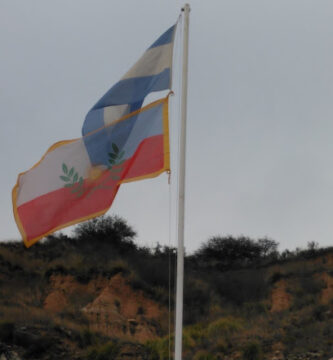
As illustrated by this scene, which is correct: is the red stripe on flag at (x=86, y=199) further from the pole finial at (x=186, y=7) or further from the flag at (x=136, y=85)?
the pole finial at (x=186, y=7)

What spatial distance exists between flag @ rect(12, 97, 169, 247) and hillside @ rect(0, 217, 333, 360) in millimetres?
11785

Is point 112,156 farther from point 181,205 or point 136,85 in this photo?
point 181,205

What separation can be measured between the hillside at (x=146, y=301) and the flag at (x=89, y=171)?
464 inches

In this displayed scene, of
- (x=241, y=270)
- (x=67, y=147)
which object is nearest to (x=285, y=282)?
(x=241, y=270)

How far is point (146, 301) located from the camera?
30500mm

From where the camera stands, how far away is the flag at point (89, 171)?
8.41 meters

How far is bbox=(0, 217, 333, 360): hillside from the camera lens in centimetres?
2116

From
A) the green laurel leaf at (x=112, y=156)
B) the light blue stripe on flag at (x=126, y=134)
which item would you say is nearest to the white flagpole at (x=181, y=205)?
the light blue stripe on flag at (x=126, y=134)

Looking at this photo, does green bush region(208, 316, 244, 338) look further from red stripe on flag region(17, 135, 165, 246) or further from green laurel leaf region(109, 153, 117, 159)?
green laurel leaf region(109, 153, 117, 159)

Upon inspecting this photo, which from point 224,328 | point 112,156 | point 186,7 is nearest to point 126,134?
point 112,156

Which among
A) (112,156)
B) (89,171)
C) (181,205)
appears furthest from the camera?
(89,171)

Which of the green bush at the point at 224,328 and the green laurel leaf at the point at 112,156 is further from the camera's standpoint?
the green bush at the point at 224,328

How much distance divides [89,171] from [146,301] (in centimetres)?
2256

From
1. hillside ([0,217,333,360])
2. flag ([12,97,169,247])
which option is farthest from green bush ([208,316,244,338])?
flag ([12,97,169,247])
